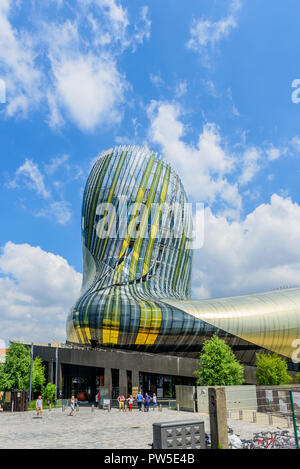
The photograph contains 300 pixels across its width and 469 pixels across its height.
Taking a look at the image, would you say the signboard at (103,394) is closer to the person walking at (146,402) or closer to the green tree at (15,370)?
the person walking at (146,402)

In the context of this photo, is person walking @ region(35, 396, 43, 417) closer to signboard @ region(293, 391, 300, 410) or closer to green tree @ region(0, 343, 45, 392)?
green tree @ region(0, 343, 45, 392)

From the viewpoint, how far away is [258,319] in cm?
4619

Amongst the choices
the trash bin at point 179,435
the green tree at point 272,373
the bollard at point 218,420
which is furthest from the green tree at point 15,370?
the trash bin at point 179,435

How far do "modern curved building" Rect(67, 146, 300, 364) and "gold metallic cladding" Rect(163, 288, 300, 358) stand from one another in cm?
11

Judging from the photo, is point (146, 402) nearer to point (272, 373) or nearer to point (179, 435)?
point (272, 373)

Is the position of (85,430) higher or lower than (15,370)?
lower

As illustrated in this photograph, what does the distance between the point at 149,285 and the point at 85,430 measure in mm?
37611

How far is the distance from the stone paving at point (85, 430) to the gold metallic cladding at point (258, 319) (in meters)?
20.2

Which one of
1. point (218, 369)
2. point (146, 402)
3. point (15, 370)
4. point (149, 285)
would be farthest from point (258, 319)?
point (15, 370)

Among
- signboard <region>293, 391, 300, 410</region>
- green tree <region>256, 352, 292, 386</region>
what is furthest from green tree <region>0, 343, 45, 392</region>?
signboard <region>293, 391, 300, 410</region>

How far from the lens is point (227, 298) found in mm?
49938

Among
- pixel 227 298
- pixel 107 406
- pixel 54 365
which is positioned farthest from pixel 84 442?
pixel 227 298

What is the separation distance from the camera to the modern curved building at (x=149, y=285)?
151 ft

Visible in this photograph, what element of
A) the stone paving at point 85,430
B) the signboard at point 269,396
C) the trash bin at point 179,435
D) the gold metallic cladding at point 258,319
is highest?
the gold metallic cladding at point 258,319
